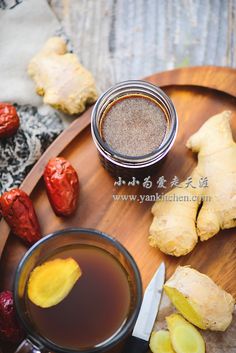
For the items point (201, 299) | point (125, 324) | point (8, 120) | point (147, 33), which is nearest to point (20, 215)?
point (8, 120)

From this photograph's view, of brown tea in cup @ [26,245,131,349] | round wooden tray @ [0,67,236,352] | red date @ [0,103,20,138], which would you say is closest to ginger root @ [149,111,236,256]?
round wooden tray @ [0,67,236,352]

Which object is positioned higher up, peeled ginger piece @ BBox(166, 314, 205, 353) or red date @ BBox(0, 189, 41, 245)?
red date @ BBox(0, 189, 41, 245)

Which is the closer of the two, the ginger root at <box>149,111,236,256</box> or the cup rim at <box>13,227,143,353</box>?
the cup rim at <box>13,227,143,353</box>

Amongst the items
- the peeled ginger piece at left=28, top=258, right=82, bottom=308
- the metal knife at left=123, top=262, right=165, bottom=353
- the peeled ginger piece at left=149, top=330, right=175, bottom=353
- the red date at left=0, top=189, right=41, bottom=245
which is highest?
the red date at left=0, top=189, right=41, bottom=245

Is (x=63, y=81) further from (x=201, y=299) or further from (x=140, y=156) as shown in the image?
(x=201, y=299)

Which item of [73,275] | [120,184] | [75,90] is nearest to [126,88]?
[75,90]

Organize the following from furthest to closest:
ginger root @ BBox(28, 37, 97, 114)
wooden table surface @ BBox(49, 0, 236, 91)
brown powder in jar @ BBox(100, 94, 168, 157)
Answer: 1. wooden table surface @ BBox(49, 0, 236, 91)
2. ginger root @ BBox(28, 37, 97, 114)
3. brown powder in jar @ BBox(100, 94, 168, 157)

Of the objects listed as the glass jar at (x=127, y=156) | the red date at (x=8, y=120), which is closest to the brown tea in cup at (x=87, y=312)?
the glass jar at (x=127, y=156)

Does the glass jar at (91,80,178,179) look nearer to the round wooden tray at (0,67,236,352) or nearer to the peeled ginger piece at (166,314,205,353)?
the round wooden tray at (0,67,236,352)

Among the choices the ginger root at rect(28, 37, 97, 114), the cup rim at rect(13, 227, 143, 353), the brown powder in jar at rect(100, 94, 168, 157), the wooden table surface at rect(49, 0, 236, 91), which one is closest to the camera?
the cup rim at rect(13, 227, 143, 353)
